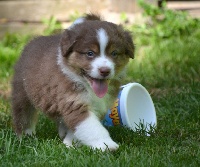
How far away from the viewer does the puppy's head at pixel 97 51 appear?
15.3ft

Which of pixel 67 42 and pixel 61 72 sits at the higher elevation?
pixel 67 42

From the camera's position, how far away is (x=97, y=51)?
4.68m

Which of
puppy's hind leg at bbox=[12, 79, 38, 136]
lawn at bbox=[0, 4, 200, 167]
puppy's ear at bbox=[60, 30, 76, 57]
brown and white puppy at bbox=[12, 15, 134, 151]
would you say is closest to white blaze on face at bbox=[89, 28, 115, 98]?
brown and white puppy at bbox=[12, 15, 134, 151]

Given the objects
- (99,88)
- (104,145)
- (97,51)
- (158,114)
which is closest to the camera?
(104,145)

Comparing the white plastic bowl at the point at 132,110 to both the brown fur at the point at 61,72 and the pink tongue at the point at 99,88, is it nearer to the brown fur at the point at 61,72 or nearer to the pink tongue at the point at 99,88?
the brown fur at the point at 61,72

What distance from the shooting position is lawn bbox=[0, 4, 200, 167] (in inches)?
172

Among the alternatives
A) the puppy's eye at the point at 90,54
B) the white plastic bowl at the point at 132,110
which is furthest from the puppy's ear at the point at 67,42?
the white plastic bowl at the point at 132,110

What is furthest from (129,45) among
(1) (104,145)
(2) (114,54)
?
(1) (104,145)


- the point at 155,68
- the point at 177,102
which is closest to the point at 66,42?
the point at 177,102

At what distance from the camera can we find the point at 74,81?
487 cm

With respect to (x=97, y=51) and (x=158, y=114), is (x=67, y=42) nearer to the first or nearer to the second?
(x=97, y=51)

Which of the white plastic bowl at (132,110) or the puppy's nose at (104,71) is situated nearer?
the puppy's nose at (104,71)

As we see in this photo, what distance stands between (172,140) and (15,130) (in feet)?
5.24

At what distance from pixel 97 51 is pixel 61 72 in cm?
46
